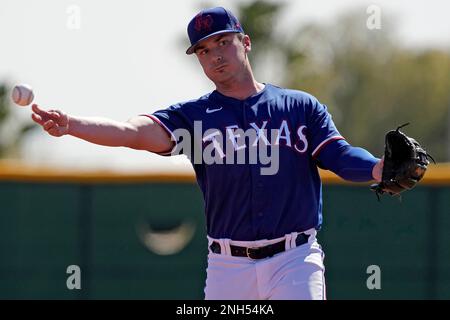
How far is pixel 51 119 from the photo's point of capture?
463 centimetres

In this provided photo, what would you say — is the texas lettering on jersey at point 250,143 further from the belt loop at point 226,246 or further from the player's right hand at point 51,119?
the player's right hand at point 51,119

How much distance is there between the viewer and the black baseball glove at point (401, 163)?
4.88m

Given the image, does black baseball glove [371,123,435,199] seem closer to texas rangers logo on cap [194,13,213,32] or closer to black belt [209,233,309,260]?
black belt [209,233,309,260]

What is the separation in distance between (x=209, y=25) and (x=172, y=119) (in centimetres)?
49

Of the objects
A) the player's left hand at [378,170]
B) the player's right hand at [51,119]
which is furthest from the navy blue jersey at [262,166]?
the player's right hand at [51,119]

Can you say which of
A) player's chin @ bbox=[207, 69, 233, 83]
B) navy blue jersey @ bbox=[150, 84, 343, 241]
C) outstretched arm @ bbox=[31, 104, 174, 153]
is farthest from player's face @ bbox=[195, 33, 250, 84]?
outstretched arm @ bbox=[31, 104, 174, 153]

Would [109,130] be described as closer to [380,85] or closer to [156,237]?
[156,237]

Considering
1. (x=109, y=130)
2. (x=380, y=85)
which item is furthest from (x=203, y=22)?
(x=380, y=85)

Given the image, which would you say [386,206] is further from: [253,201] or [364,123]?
[364,123]

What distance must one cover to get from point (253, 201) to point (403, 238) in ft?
15.0

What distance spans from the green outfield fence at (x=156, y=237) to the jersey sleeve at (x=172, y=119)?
4383 mm

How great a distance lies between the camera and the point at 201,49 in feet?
17.0
